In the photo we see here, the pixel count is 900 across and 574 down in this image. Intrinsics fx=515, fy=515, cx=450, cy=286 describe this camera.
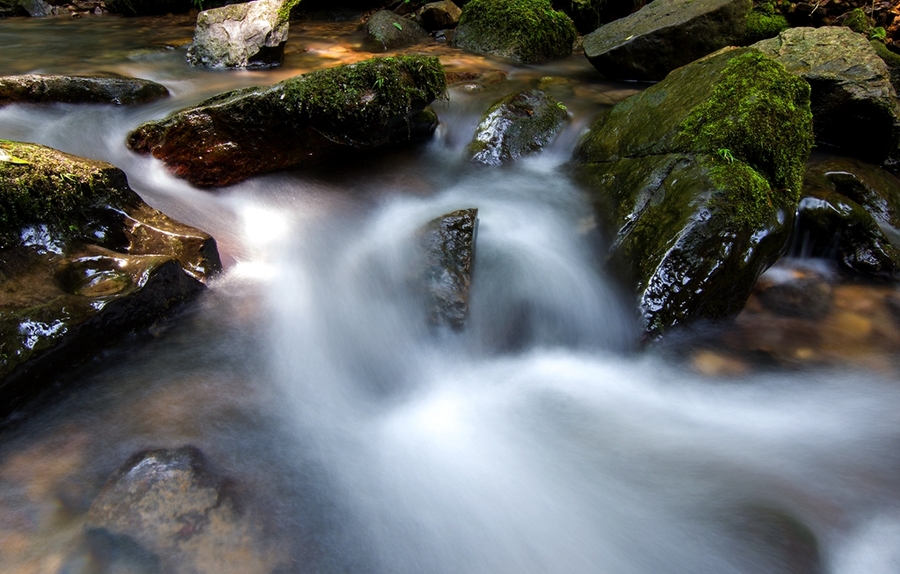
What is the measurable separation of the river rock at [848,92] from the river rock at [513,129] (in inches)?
97.7

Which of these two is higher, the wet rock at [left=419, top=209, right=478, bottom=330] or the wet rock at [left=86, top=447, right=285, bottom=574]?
the wet rock at [left=419, top=209, right=478, bottom=330]

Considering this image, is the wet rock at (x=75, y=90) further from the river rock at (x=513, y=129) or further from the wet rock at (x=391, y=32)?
the wet rock at (x=391, y=32)

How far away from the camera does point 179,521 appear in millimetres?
1994

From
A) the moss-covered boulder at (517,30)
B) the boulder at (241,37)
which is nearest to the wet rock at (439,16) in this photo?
the moss-covered boulder at (517,30)

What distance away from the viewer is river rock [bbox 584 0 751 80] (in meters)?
6.07

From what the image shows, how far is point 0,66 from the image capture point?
620 centimetres

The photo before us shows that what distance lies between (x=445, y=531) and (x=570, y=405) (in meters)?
1.05

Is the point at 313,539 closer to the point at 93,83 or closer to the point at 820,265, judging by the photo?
the point at 820,265

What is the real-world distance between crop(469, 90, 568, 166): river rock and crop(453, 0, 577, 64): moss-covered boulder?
2.98 m

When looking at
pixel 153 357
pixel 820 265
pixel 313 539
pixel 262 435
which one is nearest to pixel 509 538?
pixel 313 539

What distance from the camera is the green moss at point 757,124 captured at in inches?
137

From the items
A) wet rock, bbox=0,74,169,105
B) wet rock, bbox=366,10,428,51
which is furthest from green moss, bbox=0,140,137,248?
wet rock, bbox=366,10,428,51

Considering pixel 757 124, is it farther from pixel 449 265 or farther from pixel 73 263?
pixel 73 263

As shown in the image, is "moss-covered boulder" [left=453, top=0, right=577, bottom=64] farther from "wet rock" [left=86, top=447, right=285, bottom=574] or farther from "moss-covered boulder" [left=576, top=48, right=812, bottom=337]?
"wet rock" [left=86, top=447, right=285, bottom=574]
